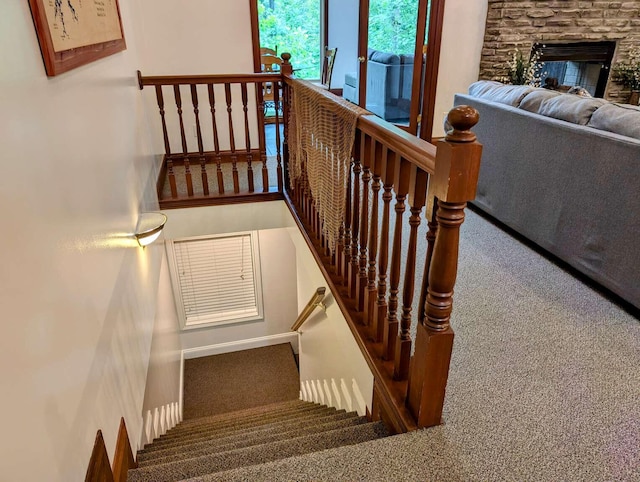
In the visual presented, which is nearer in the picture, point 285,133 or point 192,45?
point 285,133

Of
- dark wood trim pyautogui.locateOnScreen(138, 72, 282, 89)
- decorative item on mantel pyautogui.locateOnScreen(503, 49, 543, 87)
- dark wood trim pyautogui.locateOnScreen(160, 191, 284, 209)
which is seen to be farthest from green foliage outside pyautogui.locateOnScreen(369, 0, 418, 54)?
dark wood trim pyautogui.locateOnScreen(160, 191, 284, 209)

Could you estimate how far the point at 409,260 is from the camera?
57.2 inches

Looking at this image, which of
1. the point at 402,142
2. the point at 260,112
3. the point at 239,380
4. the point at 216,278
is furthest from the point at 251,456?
the point at 216,278

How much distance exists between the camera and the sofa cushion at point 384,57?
505cm

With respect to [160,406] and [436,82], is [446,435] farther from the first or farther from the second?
[436,82]

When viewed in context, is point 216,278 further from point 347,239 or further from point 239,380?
point 347,239

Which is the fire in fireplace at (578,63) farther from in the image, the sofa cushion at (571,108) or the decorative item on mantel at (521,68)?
the sofa cushion at (571,108)

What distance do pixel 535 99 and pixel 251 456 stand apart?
102 inches

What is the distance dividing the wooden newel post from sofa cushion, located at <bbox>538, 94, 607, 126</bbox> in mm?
1732

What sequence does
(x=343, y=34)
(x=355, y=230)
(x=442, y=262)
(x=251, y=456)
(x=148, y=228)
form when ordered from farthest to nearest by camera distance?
(x=343, y=34) < (x=148, y=228) < (x=355, y=230) < (x=251, y=456) < (x=442, y=262)

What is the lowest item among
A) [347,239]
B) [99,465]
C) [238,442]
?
[238,442]

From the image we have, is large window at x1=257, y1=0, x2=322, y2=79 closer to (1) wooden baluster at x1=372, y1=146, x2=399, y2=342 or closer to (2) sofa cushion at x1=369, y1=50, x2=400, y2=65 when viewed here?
(2) sofa cushion at x1=369, y1=50, x2=400, y2=65

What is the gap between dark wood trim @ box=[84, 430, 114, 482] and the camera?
4.55ft

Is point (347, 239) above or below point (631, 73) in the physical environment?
below
